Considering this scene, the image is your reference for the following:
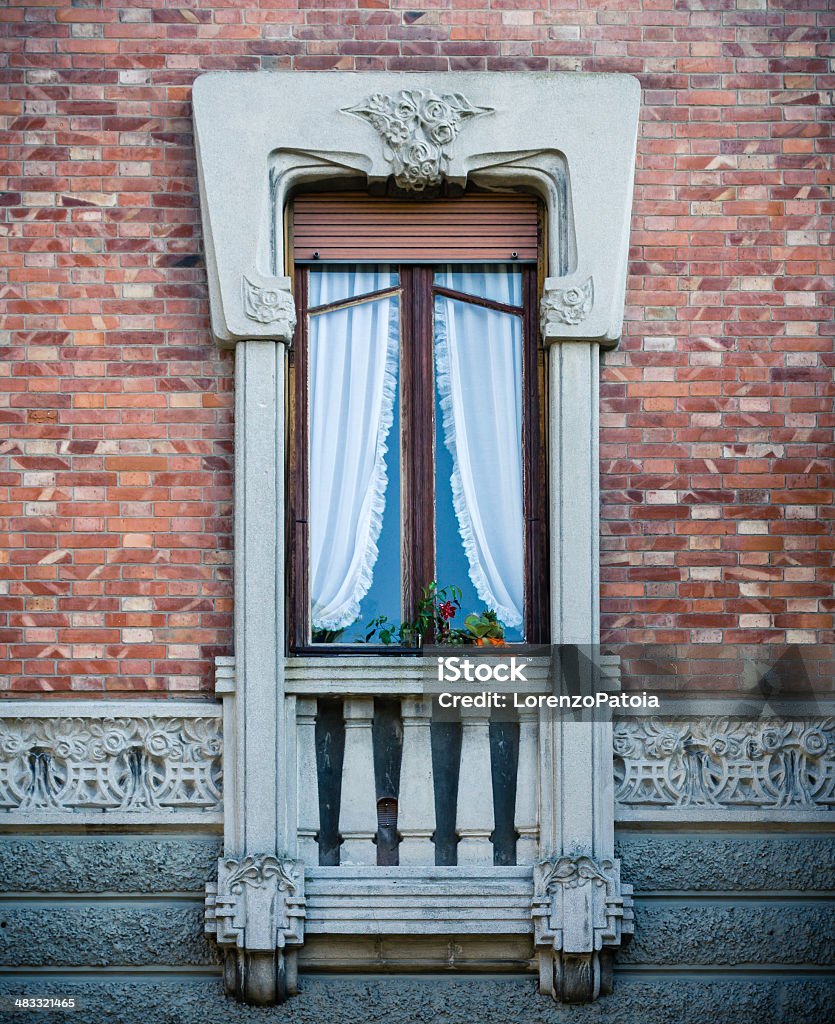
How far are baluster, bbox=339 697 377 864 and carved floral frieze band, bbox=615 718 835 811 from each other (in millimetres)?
1201

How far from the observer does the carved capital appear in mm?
6133

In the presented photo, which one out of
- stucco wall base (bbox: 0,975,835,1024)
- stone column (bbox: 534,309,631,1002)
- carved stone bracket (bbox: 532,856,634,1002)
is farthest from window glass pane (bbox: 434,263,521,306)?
stucco wall base (bbox: 0,975,835,1024)

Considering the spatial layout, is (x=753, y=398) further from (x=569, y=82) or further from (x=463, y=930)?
(x=463, y=930)

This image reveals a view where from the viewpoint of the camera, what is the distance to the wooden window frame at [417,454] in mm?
6324

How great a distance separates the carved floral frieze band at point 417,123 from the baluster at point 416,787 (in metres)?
2.63

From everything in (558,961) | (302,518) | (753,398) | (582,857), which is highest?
(753,398)

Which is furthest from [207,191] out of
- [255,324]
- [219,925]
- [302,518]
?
[219,925]

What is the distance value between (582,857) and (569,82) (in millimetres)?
3777

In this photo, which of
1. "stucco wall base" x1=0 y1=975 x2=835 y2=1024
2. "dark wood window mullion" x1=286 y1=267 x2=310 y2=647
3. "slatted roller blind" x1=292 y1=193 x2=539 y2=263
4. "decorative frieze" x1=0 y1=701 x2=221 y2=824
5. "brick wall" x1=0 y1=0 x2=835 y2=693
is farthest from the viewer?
"slatted roller blind" x1=292 y1=193 x2=539 y2=263

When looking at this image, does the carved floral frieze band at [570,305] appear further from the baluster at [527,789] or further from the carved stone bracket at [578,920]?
the carved stone bracket at [578,920]

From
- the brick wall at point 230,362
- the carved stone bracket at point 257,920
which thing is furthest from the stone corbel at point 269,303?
the carved stone bracket at point 257,920

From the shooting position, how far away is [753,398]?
6.29m

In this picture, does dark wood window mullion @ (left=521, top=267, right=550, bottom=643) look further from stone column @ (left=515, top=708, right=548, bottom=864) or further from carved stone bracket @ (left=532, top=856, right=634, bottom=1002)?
carved stone bracket @ (left=532, top=856, right=634, bottom=1002)

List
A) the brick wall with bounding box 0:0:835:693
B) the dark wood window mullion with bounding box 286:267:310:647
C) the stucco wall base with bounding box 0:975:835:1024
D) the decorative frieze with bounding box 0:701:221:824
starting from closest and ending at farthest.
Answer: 1. the stucco wall base with bounding box 0:975:835:1024
2. the decorative frieze with bounding box 0:701:221:824
3. the brick wall with bounding box 0:0:835:693
4. the dark wood window mullion with bounding box 286:267:310:647
